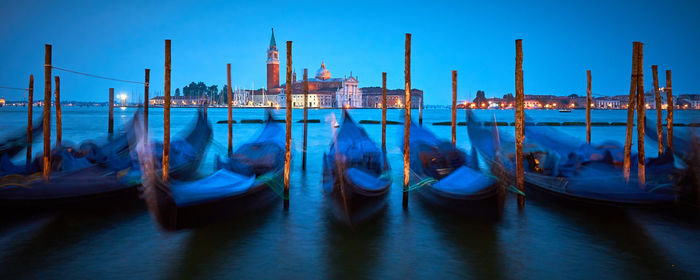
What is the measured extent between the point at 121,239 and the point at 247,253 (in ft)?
3.65

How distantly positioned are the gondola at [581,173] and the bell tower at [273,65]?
2445 inches

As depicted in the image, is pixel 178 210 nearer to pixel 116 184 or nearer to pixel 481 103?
pixel 116 184

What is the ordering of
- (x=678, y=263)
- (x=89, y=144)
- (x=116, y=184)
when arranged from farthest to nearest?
(x=89, y=144) → (x=116, y=184) → (x=678, y=263)

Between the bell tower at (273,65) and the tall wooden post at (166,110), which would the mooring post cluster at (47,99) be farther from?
the bell tower at (273,65)

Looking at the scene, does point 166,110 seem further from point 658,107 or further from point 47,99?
point 658,107

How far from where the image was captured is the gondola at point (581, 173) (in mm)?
4398

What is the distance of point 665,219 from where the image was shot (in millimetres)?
4270

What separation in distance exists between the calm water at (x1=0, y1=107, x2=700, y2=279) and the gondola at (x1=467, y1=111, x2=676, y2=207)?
190 millimetres

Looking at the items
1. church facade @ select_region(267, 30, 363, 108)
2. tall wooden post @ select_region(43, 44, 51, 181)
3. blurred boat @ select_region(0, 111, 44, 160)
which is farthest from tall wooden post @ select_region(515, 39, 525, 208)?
church facade @ select_region(267, 30, 363, 108)

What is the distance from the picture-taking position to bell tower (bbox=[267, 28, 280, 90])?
218ft

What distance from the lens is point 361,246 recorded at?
3734 mm

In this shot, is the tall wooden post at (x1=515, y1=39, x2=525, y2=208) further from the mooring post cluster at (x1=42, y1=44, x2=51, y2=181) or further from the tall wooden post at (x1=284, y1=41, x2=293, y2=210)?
the mooring post cluster at (x1=42, y1=44, x2=51, y2=181)

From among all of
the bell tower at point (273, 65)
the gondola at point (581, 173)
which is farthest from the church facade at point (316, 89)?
the gondola at point (581, 173)

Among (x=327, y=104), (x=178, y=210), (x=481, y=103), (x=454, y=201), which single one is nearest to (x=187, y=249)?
(x=178, y=210)
